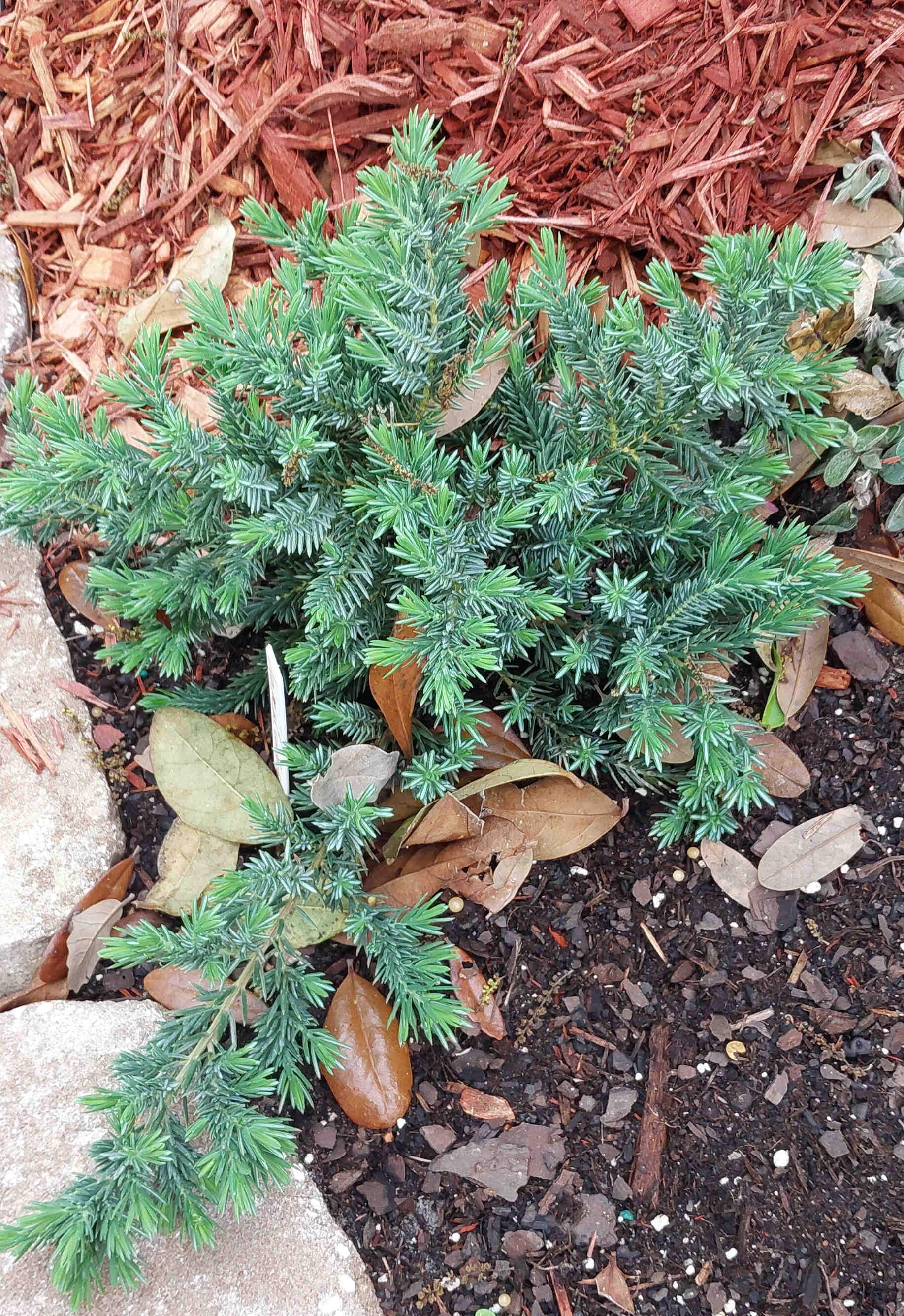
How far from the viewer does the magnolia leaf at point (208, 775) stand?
80.3 inches

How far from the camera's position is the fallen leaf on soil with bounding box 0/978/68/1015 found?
6.81 ft

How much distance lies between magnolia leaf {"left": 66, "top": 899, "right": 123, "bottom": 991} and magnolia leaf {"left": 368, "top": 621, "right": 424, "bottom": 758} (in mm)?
772

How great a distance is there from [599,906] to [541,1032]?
0.29 meters

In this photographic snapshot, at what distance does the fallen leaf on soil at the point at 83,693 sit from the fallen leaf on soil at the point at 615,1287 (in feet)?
5.13

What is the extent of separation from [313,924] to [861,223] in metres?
1.99

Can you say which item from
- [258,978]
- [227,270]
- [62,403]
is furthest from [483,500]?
[227,270]

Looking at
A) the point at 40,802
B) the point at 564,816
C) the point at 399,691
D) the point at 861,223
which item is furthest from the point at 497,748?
the point at 861,223

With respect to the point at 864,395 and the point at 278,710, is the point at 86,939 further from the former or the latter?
the point at 864,395

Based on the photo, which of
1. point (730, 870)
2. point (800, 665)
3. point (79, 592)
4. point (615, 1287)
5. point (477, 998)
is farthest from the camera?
point (79, 592)

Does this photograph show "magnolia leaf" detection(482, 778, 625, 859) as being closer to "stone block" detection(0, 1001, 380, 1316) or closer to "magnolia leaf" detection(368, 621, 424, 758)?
"magnolia leaf" detection(368, 621, 424, 758)

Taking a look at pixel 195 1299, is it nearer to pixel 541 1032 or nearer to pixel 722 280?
pixel 541 1032

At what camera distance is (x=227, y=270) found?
2.54m

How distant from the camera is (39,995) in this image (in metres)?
2.08

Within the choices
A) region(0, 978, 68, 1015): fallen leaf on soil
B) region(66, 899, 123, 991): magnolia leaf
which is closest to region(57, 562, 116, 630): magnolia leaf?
region(66, 899, 123, 991): magnolia leaf
